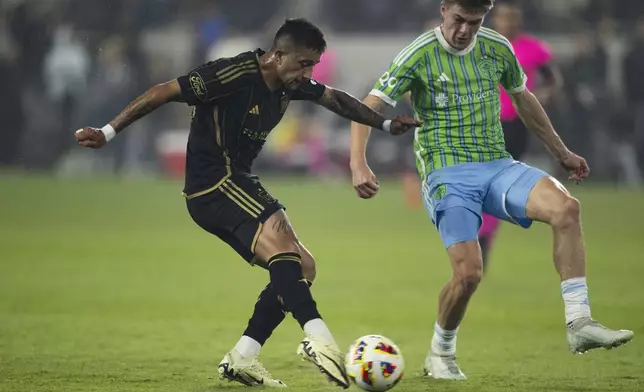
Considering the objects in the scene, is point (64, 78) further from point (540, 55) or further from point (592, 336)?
point (592, 336)

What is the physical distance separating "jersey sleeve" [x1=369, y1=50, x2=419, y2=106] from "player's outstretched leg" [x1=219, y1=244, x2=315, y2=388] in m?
1.21

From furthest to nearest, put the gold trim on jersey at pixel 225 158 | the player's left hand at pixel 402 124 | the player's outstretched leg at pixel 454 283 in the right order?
the player's outstretched leg at pixel 454 283, the player's left hand at pixel 402 124, the gold trim on jersey at pixel 225 158

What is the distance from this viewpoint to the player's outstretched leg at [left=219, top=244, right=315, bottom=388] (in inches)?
300

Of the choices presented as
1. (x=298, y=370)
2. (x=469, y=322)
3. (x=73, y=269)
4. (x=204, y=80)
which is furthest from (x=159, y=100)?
(x=73, y=269)

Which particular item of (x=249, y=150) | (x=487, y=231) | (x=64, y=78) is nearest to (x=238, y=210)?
(x=249, y=150)

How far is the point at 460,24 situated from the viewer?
26.3 feet

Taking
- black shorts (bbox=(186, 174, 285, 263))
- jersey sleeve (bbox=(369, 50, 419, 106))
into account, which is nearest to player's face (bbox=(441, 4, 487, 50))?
jersey sleeve (bbox=(369, 50, 419, 106))

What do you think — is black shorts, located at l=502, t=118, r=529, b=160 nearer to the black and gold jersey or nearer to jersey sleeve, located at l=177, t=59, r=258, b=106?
the black and gold jersey

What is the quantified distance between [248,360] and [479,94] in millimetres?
2260

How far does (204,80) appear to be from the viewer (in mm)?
7320

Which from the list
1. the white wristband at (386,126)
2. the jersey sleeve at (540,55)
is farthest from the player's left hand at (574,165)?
the jersey sleeve at (540,55)

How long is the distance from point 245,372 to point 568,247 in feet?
6.70

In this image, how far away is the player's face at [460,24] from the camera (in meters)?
7.96

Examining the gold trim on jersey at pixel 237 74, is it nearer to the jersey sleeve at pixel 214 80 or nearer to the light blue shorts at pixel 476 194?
the jersey sleeve at pixel 214 80
